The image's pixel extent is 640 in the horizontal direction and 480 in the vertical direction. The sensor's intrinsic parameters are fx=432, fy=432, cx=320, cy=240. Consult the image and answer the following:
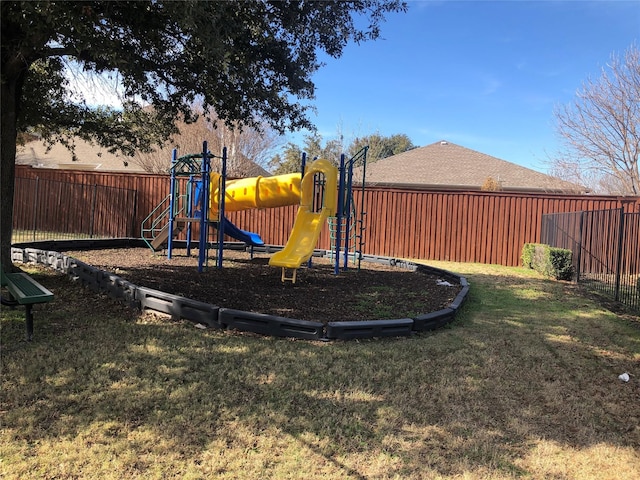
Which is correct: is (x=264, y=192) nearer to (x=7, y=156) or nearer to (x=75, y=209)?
(x=7, y=156)

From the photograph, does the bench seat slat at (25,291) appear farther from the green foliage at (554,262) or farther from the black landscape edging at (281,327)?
the green foliage at (554,262)

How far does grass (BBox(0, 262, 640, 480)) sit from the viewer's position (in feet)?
8.18

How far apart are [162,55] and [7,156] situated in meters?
2.72

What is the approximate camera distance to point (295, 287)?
7.60 m

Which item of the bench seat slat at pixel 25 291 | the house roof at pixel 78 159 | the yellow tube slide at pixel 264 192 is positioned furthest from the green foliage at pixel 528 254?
the house roof at pixel 78 159

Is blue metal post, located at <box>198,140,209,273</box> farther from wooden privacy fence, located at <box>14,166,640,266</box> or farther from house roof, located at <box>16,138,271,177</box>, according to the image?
house roof, located at <box>16,138,271,177</box>

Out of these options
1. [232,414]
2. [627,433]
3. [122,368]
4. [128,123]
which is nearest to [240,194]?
[128,123]

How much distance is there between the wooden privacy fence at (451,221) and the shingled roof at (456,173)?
25.7 feet

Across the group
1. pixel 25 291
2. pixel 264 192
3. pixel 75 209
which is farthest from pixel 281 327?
pixel 75 209

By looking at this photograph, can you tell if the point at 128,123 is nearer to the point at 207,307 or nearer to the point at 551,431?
the point at 207,307

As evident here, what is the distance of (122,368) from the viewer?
358cm

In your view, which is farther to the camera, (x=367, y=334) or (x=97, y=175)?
(x=97, y=175)

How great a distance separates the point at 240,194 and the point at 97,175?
8.23 m

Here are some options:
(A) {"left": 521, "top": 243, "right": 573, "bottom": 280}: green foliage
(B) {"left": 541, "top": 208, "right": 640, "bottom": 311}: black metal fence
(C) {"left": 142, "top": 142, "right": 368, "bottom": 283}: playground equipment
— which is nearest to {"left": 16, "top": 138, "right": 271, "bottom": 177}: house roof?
(C) {"left": 142, "top": 142, "right": 368, "bottom": 283}: playground equipment
